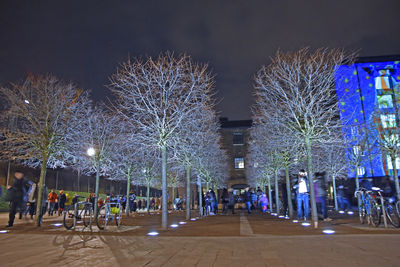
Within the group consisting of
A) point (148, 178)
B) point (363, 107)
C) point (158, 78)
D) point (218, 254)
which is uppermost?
point (363, 107)

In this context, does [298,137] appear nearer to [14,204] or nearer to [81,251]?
[81,251]

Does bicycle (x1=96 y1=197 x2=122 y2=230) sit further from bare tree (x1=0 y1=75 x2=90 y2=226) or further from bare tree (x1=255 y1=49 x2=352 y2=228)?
bare tree (x1=255 y1=49 x2=352 y2=228)

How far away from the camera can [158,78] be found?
12.2 m

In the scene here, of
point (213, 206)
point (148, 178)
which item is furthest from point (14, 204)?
point (213, 206)

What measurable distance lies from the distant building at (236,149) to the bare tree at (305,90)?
39.9m

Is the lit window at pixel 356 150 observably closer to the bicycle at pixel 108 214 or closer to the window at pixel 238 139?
the bicycle at pixel 108 214

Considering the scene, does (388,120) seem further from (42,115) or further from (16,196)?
(16,196)

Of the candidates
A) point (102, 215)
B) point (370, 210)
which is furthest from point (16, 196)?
point (370, 210)

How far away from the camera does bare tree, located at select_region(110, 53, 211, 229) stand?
11.7 m

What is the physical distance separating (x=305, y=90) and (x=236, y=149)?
139ft

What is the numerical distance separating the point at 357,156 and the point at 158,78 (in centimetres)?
1691

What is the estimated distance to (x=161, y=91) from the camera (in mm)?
12125

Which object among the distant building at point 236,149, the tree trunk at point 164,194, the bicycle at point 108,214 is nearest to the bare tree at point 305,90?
the tree trunk at point 164,194

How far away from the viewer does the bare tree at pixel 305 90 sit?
11.6m
